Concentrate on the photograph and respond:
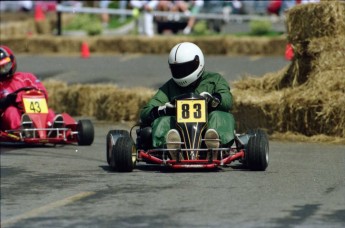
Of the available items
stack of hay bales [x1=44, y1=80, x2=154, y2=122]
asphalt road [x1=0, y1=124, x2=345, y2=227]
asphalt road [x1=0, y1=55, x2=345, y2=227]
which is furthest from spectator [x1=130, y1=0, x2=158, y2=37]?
asphalt road [x1=0, y1=124, x2=345, y2=227]

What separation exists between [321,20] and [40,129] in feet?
13.5

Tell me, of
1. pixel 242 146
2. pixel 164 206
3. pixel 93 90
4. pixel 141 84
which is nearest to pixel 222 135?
pixel 242 146

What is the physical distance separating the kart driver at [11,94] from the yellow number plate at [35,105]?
12cm

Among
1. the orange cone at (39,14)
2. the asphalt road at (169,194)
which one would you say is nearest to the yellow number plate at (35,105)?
the asphalt road at (169,194)

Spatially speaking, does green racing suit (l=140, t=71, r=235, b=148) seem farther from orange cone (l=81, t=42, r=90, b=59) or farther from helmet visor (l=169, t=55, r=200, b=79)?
orange cone (l=81, t=42, r=90, b=59)

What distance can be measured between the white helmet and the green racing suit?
0.14 metres

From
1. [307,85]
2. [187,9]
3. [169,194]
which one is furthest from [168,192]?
[187,9]

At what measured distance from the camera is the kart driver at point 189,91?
11.3 m

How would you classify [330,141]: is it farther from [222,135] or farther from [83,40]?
[83,40]

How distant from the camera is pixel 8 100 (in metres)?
14.5

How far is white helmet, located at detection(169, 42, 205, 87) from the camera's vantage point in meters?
11.8


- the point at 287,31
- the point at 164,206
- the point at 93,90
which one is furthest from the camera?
the point at 93,90

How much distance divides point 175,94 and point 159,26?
19.7 m

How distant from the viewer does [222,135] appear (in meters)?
11.3
